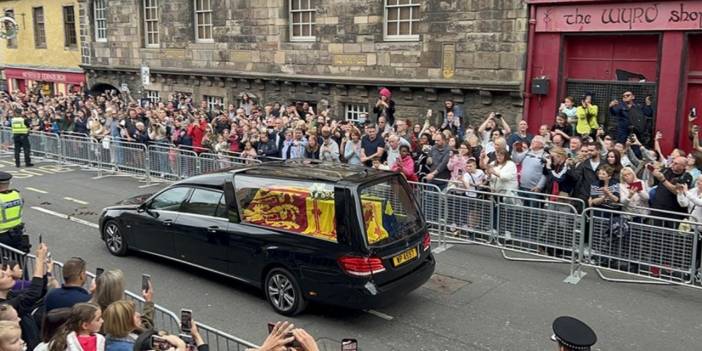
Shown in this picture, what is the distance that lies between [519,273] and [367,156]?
446cm

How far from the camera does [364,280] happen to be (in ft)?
23.4

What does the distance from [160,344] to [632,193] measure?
23.5ft

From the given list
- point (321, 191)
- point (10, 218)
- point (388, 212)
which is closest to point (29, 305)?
point (321, 191)

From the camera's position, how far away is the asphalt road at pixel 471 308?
7207 mm

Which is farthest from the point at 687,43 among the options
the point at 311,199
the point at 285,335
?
the point at 285,335

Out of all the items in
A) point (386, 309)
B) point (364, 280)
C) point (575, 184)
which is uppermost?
point (575, 184)

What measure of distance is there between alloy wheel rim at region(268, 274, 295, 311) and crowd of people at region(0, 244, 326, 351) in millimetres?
2567

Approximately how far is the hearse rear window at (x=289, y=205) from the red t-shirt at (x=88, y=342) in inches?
129

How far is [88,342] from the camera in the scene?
4484 millimetres

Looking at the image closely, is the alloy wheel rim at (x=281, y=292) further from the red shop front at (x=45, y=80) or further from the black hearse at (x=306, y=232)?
the red shop front at (x=45, y=80)

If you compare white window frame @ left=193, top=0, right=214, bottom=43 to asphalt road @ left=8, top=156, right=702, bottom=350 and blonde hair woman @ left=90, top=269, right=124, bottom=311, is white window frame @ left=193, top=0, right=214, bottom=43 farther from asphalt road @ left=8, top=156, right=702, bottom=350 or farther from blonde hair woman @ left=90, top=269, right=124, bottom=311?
blonde hair woman @ left=90, top=269, right=124, bottom=311

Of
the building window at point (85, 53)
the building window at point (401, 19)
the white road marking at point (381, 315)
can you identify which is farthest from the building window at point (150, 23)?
the white road marking at point (381, 315)

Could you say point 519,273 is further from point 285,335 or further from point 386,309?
point 285,335

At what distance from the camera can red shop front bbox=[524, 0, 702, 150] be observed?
13344mm
